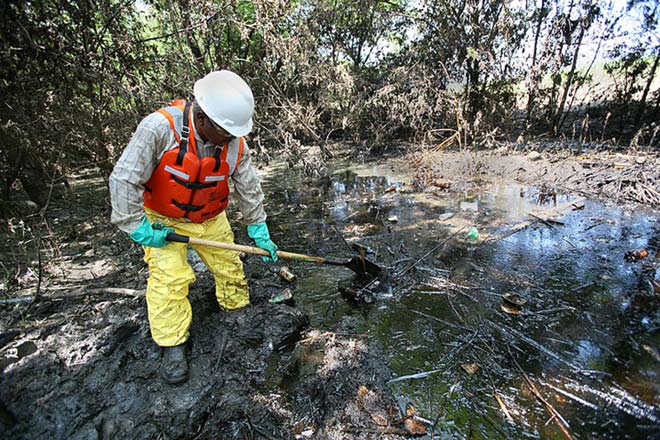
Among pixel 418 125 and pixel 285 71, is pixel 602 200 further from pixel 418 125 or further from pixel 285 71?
pixel 285 71

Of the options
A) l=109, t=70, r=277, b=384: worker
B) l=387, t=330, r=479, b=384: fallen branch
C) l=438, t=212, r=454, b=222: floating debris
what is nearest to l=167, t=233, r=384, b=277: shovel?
l=109, t=70, r=277, b=384: worker

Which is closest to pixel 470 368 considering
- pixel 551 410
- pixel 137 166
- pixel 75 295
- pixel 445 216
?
pixel 551 410

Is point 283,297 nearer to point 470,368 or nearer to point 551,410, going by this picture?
point 470,368

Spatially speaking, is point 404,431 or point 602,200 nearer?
point 404,431

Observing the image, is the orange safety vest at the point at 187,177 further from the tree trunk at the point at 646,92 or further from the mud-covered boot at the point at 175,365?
the tree trunk at the point at 646,92

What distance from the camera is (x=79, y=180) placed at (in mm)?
7879

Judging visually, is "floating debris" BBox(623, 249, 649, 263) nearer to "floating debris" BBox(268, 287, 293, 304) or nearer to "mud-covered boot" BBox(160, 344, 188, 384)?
"floating debris" BBox(268, 287, 293, 304)

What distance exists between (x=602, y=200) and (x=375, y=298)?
4.58 metres

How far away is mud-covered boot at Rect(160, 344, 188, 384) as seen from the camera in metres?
2.26

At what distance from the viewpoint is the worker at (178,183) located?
208cm

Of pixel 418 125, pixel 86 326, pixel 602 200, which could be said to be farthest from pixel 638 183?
pixel 86 326

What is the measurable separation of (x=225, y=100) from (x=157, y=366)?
6.42 ft

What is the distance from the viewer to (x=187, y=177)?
88.0 inches

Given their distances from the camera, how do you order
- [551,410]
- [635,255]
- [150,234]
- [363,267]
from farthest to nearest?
[635,255], [363,267], [150,234], [551,410]
